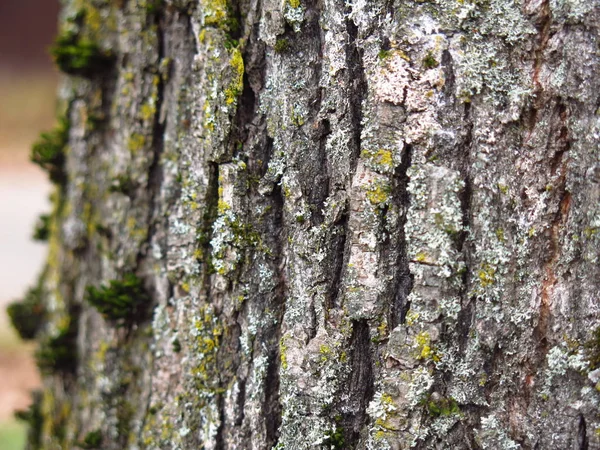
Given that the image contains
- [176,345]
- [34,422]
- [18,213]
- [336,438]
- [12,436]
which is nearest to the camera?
[336,438]

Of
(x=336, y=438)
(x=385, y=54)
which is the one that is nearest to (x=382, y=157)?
(x=385, y=54)

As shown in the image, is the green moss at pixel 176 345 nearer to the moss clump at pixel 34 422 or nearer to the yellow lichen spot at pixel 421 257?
the yellow lichen spot at pixel 421 257

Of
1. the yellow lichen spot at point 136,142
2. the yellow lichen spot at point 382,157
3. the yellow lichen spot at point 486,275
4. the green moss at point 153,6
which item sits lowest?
the yellow lichen spot at point 486,275

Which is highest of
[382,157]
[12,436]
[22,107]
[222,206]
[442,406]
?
[22,107]

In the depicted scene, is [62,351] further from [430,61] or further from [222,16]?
[430,61]

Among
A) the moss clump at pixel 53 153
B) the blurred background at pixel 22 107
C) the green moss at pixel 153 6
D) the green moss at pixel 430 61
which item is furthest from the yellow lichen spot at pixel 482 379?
the blurred background at pixel 22 107
